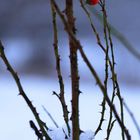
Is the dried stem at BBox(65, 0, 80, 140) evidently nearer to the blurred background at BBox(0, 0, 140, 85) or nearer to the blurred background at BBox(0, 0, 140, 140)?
the blurred background at BBox(0, 0, 140, 140)

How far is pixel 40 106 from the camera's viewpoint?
4.07m

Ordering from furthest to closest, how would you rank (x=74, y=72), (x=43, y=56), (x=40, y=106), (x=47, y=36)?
(x=47, y=36) → (x=43, y=56) → (x=40, y=106) → (x=74, y=72)

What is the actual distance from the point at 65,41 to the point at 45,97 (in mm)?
1205

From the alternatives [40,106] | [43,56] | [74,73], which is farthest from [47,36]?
[74,73]

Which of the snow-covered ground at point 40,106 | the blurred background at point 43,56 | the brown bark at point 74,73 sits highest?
the blurred background at point 43,56

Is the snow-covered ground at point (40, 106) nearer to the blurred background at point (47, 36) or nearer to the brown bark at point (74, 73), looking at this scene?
the blurred background at point (47, 36)

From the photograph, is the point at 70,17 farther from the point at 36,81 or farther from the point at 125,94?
the point at 36,81

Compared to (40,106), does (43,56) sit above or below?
above

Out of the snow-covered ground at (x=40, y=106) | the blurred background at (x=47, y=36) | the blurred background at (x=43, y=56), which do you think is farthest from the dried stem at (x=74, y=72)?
the blurred background at (x=47, y=36)

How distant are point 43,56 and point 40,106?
4.68 feet

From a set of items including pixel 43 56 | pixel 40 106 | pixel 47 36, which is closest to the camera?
pixel 40 106

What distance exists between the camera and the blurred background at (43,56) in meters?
4.26

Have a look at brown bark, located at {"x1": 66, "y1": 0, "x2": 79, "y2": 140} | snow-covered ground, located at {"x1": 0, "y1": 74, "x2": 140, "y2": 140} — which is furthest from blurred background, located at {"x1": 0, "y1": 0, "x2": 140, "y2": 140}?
brown bark, located at {"x1": 66, "y1": 0, "x2": 79, "y2": 140}

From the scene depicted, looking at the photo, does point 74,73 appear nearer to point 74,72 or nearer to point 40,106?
point 74,72
